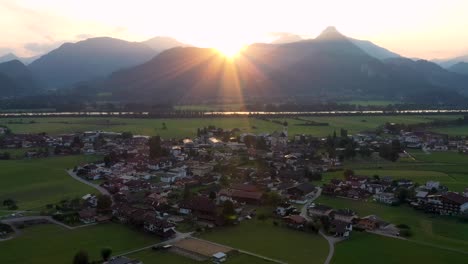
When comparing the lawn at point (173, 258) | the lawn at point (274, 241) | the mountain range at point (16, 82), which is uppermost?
the mountain range at point (16, 82)

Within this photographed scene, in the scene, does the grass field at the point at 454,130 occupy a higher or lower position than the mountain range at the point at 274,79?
lower

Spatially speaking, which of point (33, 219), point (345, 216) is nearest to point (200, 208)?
point (345, 216)

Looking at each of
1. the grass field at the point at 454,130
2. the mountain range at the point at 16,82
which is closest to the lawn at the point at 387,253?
the grass field at the point at 454,130

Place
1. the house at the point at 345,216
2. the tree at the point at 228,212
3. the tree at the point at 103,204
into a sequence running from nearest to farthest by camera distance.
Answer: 1. the house at the point at 345,216
2. the tree at the point at 228,212
3. the tree at the point at 103,204

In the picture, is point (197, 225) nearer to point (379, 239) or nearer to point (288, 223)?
point (288, 223)

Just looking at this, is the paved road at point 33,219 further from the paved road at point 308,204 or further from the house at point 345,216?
the house at point 345,216

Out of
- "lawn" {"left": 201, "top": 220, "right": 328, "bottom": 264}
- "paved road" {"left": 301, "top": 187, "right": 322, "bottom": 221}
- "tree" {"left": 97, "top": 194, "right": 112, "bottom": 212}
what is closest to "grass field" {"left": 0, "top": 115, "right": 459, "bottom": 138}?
"paved road" {"left": 301, "top": 187, "right": 322, "bottom": 221}

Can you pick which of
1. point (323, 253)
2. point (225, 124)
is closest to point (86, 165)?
point (323, 253)

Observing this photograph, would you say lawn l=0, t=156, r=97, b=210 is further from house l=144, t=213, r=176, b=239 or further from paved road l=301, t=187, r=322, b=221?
paved road l=301, t=187, r=322, b=221
